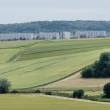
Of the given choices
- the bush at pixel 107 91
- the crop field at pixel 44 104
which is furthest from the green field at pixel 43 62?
the crop field at pixel 44 104

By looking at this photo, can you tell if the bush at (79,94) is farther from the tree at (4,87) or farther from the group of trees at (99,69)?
the group of trees at (99,69)


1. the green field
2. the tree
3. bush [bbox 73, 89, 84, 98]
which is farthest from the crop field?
the green field

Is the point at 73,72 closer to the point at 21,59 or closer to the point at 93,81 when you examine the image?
the point at 93,81

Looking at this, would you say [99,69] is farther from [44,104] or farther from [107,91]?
[44,104]

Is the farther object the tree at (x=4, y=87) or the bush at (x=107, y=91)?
the tree at (x=4, y=87)

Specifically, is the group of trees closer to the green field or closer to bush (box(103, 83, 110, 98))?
the green field

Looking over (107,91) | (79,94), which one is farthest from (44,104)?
(107,91)
